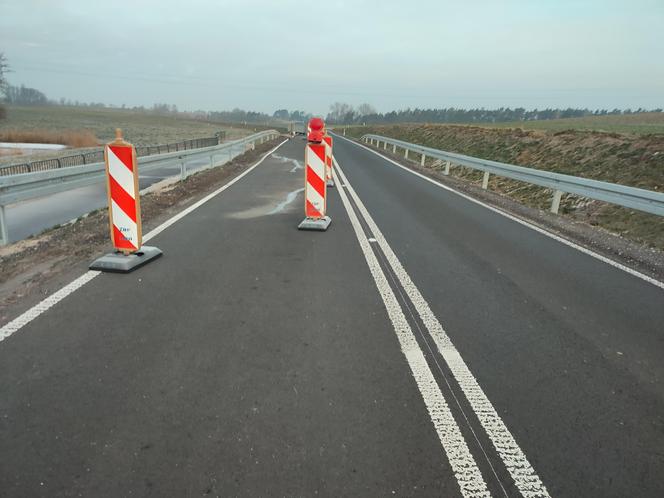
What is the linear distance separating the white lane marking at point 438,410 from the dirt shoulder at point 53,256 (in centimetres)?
363

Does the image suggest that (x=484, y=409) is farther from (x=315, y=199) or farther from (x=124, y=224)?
(x=315, y=199)

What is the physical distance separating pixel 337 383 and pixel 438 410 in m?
0.73

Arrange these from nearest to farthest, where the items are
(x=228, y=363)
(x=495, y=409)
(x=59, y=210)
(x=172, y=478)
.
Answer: (x=172, y=478) → (x=495, y=409) → (x=228, y=363) → (x=59, y=210)

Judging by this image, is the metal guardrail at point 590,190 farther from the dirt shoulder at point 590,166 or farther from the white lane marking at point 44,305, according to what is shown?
the white lane marking at point 44,305

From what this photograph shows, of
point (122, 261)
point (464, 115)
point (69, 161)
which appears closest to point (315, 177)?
point (122, 261)

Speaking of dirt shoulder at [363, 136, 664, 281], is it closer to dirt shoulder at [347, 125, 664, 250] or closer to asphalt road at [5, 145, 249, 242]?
dirt shoulder at [347, 125, 664, 250]

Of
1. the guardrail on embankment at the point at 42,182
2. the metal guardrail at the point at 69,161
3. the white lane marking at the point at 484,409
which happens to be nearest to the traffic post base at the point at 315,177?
the white lane marking at the point at 484,409

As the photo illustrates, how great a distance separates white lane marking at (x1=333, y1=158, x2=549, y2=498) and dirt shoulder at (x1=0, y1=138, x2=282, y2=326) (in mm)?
3949

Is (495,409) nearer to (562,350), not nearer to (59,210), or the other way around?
(562,350)

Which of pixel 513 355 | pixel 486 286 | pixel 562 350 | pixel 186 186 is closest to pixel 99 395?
pixel 513 355

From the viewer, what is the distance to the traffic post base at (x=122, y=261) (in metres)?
5.38

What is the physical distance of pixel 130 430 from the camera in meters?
2.64

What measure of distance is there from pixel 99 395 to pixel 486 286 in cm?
423

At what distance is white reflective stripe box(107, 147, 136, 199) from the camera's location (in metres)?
5.50
